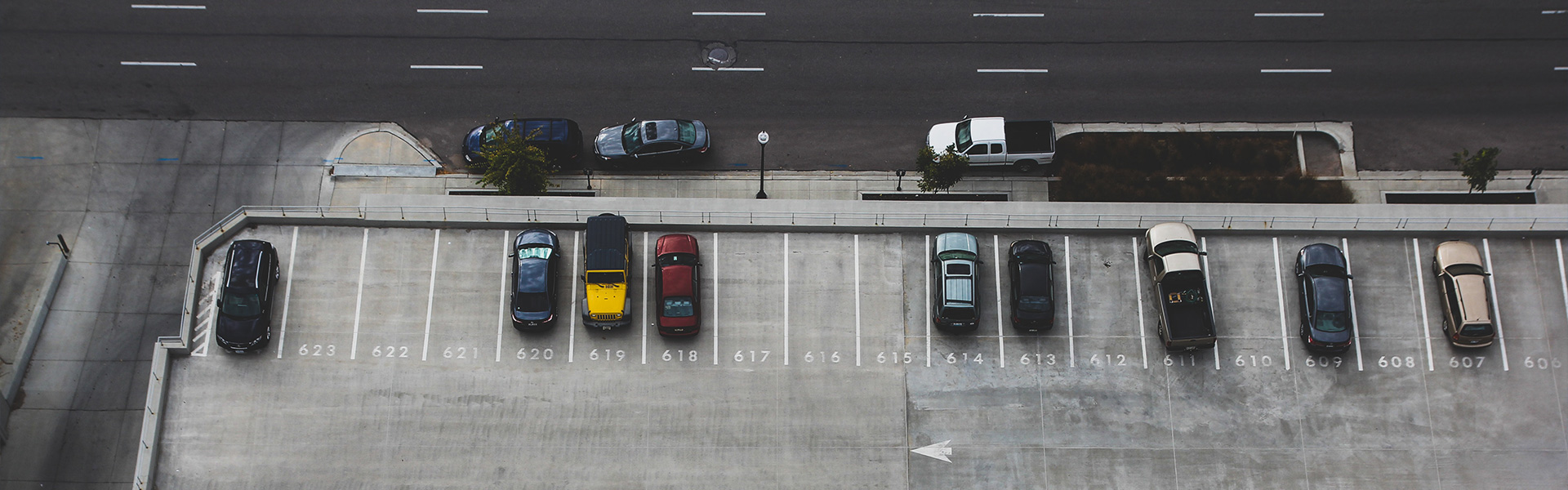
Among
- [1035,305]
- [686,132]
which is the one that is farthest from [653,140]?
[1035,305]

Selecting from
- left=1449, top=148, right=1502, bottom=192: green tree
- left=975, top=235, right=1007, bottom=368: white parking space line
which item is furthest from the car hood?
left=1449, top=148, right=1502, bottom=192: green tree

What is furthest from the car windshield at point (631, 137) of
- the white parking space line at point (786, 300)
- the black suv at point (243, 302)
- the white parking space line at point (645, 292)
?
the black suv at point (243, 302)

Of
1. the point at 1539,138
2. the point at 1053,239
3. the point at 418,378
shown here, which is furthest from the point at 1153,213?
the point at 418,378

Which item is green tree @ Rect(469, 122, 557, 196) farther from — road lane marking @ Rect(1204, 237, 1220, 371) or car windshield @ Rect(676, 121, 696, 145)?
road lane marking @ Rect(1204, 237, 1220, 371)

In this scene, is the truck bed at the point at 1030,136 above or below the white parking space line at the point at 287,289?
above

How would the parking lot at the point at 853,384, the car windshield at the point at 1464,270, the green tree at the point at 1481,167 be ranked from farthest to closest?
the green tree at the point at 1481,167, the car windshield at the point at 1464,270, the parking lot at the point at 853,384

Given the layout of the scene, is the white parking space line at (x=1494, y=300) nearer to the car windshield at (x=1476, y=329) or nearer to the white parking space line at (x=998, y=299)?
the car windshield at (x=1476, y=329)
